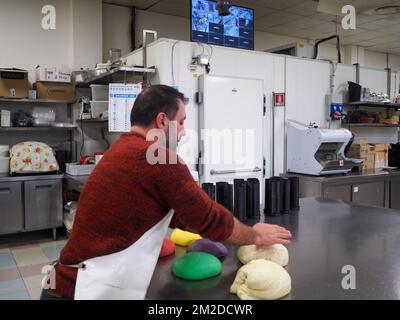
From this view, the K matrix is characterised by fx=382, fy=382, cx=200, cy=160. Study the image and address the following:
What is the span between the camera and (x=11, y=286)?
10.8ft

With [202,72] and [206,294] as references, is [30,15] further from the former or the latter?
[206,294]

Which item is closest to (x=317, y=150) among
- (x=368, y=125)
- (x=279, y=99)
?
(x=279, y=99)

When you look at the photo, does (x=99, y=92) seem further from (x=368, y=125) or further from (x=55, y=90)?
(x=368, y=125)

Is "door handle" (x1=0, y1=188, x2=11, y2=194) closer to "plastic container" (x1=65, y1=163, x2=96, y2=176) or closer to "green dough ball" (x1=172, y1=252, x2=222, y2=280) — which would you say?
"plastic container" (x1=65, y1=163, x2=96, y2=176)

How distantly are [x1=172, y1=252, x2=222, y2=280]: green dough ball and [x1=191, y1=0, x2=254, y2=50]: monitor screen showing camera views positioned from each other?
3116mm

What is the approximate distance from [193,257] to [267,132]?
11.2 ft

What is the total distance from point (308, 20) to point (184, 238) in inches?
238

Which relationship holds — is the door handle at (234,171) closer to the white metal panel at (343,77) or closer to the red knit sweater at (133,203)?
the white metal panel at (343,77)

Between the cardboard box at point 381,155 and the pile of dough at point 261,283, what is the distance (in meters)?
4.55

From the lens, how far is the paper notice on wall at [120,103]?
3.71 meters

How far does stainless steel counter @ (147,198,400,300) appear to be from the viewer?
1240 mm

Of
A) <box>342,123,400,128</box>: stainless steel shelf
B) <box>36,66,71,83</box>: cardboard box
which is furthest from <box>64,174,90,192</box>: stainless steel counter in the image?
<box>342,123,400,128</box>: stainless steel shelf

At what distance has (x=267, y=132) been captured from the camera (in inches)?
182

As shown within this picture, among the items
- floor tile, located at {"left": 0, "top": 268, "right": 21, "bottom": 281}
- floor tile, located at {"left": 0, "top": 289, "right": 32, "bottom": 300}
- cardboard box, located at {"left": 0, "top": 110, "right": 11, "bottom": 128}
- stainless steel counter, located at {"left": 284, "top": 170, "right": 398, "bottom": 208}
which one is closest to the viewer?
floor tile, located at {"left": 0, "top": 289, "right": 32, "bottom": 300}
